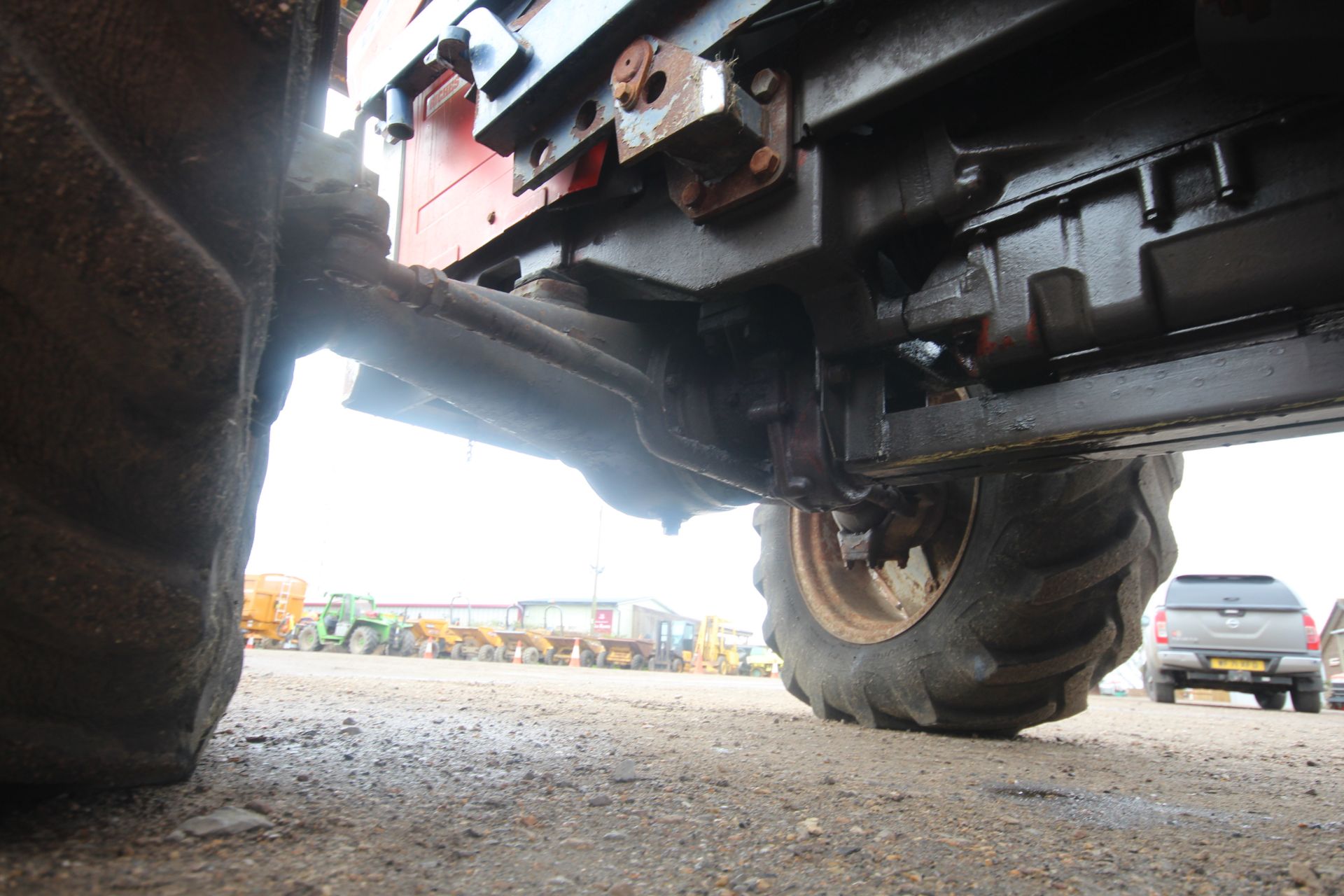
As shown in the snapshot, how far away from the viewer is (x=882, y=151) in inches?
43.8

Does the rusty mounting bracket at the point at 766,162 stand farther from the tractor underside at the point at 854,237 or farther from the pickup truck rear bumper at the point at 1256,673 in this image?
the pickup truck rear bumper at the point at 1256,673

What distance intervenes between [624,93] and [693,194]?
178 mm

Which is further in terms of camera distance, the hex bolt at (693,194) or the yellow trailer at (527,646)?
the yellow trailer at (527,646)

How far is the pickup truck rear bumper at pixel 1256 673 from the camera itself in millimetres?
6090

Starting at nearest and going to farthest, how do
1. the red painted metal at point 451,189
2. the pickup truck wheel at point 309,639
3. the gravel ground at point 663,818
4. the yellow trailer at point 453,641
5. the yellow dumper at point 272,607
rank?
1. the gravel ground at point 663,818
2. the red painted metal at point 451,189
3. the yellow dumper at point 272,607
4. the pickup truck wheel at point 309,639
5. the yellow trailer at point 453,641

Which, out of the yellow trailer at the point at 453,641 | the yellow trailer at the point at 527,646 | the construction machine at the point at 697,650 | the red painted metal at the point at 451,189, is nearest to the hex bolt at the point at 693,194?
the red painted metal at the point at 451,189

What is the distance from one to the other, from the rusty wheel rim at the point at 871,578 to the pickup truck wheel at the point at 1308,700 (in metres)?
6.04

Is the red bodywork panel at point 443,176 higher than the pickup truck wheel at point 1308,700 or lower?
higher

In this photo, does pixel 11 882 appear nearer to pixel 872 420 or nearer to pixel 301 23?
pixel 301 23

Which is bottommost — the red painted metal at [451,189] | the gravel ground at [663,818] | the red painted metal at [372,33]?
the gravel ground at [663,818]

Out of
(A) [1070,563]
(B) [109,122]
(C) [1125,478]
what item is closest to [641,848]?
(B) [109,122]

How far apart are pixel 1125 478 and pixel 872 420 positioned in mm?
875

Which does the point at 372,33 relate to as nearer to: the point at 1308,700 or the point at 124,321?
the point at 124,321

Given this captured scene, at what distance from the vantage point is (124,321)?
0.52m
